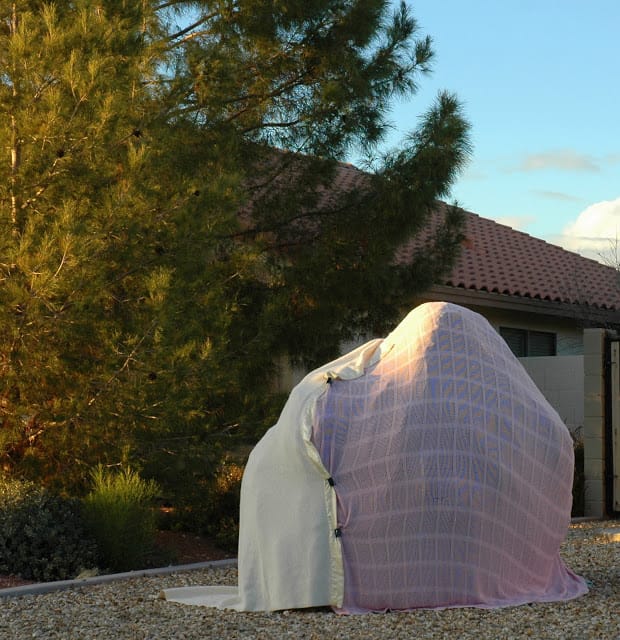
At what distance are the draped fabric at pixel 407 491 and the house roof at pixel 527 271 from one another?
10115mm

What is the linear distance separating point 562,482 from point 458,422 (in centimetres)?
88

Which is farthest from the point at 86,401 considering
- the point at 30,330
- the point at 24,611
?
the point at 24,611

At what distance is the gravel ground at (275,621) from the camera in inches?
213

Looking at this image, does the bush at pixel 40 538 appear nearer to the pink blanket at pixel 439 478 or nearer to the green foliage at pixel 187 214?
the green foliage at pixel 187 214

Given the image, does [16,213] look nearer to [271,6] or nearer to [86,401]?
[86,401]

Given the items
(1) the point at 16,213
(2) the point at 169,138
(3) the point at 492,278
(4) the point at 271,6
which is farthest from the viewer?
(3) the point at 492,278

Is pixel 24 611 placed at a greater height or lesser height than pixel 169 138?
lesser

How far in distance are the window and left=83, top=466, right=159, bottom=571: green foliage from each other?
10650 mm

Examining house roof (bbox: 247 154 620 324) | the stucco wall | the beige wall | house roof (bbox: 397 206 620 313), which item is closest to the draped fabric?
the beige wall

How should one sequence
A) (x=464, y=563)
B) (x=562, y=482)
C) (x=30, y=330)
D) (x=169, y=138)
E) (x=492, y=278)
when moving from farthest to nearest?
(x=492, y=278) → (x=169, y=138) → (x=30, y=330) → (x=562, y=482) → (x=464, y=563)

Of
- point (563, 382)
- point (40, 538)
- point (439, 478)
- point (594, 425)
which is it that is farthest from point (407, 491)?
point (563, 382)

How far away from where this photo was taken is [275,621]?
19.1ft

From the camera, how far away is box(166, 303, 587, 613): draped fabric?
19.6ft

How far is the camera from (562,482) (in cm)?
646
